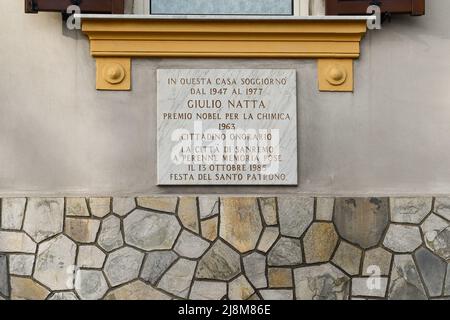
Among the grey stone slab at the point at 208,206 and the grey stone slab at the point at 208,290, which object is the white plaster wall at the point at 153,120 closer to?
the grey stone slab at the point at 208,206

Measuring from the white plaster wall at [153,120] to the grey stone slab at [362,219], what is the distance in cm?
11

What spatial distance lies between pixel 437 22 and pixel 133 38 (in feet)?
7.50

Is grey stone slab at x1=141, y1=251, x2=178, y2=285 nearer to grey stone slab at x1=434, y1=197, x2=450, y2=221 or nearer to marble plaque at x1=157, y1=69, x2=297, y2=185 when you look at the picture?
marble plaque at x1=157, y1=69, x2=297, y2=185

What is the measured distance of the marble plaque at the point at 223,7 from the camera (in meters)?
6.91

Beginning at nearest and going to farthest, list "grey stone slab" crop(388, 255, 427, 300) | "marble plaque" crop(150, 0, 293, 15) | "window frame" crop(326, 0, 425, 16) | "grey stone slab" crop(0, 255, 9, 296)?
1. "grey stone slab" crop(0, 255, 9, 296)
2. "grey stone slab" crop(388, 255, 427, 300)
3. "window frame" crop(326, 0, 425, 16)
4. "marble plaque" crop(150, 0, 293, 15)

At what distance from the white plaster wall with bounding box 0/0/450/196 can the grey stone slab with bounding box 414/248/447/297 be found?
18.4 inches

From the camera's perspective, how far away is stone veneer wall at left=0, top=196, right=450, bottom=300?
6.57m

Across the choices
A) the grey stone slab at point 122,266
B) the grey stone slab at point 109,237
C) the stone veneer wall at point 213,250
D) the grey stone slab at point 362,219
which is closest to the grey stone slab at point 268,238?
the stone veneer wall at point 213,250

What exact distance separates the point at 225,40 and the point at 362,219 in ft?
5.41

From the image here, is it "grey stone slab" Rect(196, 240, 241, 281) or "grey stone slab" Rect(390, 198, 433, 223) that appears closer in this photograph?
"grey stone slab" Rect(196, 240, 241, 281)

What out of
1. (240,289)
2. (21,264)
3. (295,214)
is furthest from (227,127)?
(21,264)

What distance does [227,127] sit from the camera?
265 inches

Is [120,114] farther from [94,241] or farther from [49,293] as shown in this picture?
[49,293]

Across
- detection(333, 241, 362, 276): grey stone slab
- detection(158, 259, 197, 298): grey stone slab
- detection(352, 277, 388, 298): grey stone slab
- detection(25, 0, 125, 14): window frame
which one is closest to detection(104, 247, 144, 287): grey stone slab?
detection(158, 259, 197, 298): grey stone slab
